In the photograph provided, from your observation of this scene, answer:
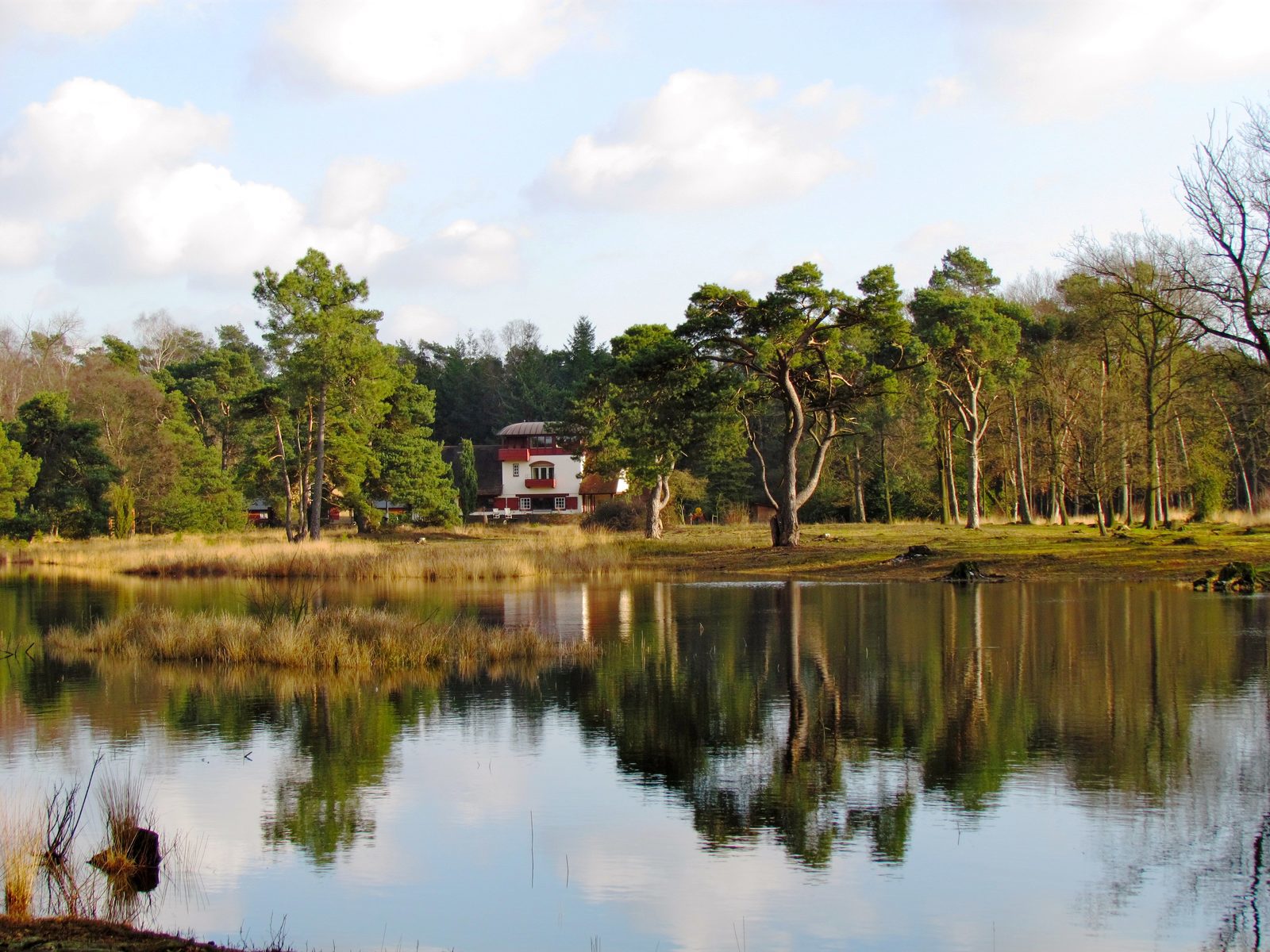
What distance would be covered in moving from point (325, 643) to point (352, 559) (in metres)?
25.0

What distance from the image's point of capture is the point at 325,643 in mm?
22578

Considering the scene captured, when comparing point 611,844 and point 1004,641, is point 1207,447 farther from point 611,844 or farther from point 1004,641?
point 611,844

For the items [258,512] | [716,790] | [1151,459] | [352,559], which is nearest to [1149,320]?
[1151,459]

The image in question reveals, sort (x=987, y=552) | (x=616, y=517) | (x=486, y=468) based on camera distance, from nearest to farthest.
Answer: (x=987, y=552)
(x=616, y=517)
(x=486, y=468)

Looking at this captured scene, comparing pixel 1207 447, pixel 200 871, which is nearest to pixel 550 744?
pixel 200 871

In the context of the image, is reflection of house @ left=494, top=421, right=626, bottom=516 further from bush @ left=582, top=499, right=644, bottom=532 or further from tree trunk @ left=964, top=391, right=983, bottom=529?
tree trunk @ left=964, top=391, right=983, bottom=529

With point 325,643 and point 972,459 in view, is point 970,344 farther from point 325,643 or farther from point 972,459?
point 325,643

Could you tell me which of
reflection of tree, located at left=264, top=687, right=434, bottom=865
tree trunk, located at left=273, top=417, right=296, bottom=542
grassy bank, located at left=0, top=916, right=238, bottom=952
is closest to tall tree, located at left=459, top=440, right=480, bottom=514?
tree trunk, located at left=273, top=417, right=296, bottom=542

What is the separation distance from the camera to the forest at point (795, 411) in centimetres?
4478

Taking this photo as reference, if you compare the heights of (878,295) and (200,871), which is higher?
(878,295)

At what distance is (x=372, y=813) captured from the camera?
40.2ft

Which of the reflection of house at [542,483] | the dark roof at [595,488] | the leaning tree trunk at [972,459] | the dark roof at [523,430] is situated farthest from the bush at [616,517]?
the dark roof at [523,430]

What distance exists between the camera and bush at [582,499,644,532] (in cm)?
6656

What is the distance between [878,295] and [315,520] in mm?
29107
